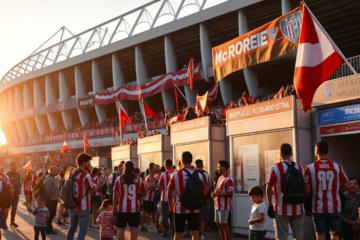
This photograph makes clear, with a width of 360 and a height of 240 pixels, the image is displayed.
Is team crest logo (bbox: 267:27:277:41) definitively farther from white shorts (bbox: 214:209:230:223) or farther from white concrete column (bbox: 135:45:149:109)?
white concrete column (bbox: 135:45:149:109)

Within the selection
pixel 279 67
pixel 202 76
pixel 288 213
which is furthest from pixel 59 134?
pixel 288 213

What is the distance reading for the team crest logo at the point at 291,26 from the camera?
30.9 feet

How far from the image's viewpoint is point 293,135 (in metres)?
9.52

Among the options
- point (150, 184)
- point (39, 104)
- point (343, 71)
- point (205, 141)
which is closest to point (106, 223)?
point (150, 184)

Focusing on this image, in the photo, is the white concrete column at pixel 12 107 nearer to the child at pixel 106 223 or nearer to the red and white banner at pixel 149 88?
the red and white banner at pixel 149 88

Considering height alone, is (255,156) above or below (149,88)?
below

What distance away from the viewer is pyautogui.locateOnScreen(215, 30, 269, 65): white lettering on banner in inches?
410

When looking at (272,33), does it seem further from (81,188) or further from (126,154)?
(126,154)

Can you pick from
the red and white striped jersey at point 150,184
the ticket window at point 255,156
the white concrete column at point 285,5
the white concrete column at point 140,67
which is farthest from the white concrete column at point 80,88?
the ticket window at point 255,156

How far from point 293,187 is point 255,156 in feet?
16.4

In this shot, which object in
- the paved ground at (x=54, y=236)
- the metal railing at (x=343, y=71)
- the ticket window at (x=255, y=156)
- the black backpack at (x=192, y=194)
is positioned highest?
the metal railing at (x=343, y=71)

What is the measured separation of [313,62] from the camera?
25.9 ft

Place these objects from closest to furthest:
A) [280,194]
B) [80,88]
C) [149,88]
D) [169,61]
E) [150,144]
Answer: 1. [280,194]
2. [150,144]
3. [169,61]
4. [149,88]
5. [80,88]

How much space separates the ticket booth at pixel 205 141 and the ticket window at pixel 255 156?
1.25 m
